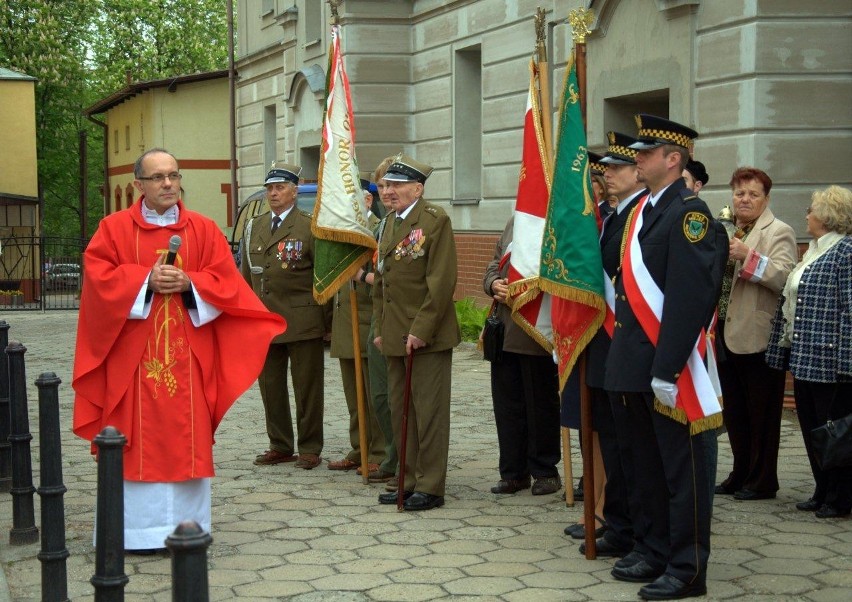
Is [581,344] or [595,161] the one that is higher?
[595,161]

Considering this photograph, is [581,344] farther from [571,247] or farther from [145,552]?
[145,552]

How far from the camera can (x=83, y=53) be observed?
47.5 m

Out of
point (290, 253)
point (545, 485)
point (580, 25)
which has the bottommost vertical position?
point (545, 485)

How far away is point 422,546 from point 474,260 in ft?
38.0

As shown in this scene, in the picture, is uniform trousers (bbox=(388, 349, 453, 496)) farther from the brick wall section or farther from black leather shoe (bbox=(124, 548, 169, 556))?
the brick wall section

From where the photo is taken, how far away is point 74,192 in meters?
57.8

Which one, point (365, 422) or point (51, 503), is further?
point (365, 422)

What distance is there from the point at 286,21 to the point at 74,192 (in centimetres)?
3606

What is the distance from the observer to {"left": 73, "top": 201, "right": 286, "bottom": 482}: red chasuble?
6609 mm

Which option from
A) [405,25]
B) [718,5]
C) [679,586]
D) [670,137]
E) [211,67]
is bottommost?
[679,586]

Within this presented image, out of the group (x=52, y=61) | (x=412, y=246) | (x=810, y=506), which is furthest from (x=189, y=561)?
(x=52, y=61)

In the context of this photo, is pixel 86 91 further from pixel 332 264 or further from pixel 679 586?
pixel 679 586

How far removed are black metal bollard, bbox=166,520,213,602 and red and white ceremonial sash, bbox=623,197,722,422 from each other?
9.41ft

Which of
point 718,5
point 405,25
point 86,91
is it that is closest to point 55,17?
point 86,91
